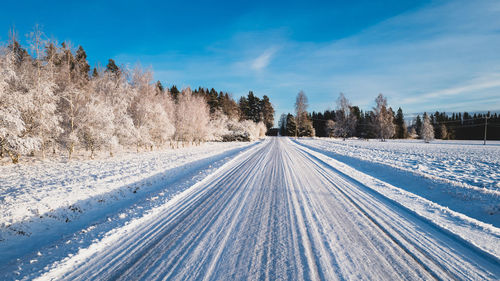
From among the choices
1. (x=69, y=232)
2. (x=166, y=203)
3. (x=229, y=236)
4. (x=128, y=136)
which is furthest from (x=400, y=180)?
(x=128, y=136)

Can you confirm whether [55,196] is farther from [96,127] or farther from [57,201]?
[96,127]

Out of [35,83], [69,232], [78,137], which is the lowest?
[69,232]

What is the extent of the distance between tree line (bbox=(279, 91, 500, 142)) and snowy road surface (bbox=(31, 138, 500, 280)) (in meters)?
49.8

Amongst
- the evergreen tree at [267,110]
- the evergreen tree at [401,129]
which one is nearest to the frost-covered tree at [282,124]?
the evergreen tree at [267,110]

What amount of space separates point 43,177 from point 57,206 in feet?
17.5

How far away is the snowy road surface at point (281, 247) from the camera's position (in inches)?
108

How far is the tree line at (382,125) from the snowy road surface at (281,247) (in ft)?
163

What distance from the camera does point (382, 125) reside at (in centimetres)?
4750

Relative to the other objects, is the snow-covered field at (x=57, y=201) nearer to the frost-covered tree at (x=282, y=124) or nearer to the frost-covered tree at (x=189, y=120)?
the frost-covered tree at (x=189, y=120)

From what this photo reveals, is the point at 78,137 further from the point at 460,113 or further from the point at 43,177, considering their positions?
the point at 460,113

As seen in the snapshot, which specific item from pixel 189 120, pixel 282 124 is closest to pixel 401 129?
pixel 282 124

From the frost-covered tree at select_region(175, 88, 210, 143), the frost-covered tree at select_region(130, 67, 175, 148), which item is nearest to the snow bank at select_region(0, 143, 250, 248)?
the frost-covered tree at select_region(130, 67, 175, 148)

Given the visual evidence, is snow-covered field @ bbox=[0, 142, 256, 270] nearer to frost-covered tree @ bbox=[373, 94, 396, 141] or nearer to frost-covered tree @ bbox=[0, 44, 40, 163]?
frost-covered tree @ bbox=[0, 44, 40, 163]

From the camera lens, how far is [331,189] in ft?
22.3
